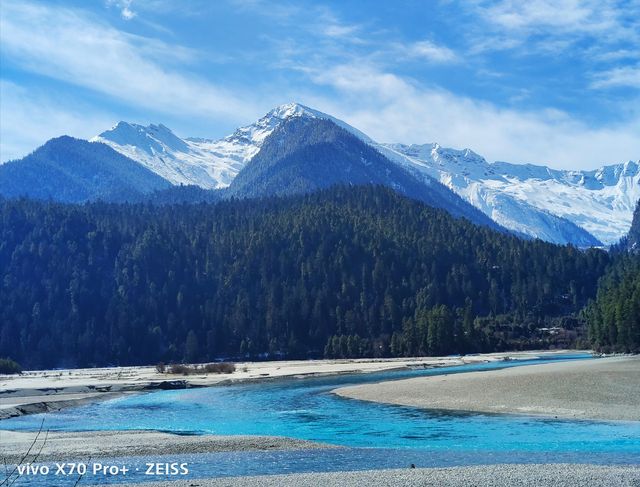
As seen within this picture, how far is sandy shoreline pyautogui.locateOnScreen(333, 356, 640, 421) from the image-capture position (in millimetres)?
48906

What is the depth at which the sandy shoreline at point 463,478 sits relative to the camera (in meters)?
26.8

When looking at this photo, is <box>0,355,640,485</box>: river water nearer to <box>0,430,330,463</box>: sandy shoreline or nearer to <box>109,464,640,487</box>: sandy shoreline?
<box>0,430,330,463</box>: sandy shoreline

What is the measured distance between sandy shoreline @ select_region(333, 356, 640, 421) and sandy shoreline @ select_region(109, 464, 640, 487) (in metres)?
17.5

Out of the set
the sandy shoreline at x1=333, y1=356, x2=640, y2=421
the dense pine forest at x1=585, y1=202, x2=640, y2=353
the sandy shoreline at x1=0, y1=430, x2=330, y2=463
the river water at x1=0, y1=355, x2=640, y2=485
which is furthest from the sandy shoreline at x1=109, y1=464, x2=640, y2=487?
the dense pine forest at x1=585, y1=202, x2=640, y2=353

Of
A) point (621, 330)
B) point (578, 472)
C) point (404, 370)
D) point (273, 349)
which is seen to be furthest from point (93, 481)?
point (273, 349)

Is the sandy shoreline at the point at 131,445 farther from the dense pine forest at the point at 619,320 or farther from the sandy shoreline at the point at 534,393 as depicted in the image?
the dense pine forest at the point at 619,320

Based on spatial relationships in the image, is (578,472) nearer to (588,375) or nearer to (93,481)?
(93,481)

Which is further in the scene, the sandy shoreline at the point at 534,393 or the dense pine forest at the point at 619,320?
the dense pine forest at the point at 619,320

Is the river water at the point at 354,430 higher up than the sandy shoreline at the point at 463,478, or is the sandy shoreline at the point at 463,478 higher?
the sandy shoreline at the point at 463,478

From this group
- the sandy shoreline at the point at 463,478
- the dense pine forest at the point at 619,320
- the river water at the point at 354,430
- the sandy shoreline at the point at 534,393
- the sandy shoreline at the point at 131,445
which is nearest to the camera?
the sandy shoreline at the point at 463,478

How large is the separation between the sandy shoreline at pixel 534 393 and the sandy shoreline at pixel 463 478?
17.5 meters

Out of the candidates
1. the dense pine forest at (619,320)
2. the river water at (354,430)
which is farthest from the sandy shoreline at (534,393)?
the dense pine forest at (619,320)

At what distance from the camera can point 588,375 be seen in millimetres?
63250

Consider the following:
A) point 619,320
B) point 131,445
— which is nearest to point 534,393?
point 131,445
